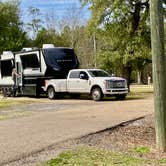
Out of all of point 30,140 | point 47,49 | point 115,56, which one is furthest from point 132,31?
point 30,140

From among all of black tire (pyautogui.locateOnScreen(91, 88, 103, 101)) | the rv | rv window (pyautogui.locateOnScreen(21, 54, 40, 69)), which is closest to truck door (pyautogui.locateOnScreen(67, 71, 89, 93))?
black tire (pyautogui.locateOnScreen(91, 88, 103, 101))

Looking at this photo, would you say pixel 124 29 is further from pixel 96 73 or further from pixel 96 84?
pixel 96 84

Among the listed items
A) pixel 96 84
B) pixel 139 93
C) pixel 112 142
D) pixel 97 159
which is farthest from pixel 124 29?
pixel 97 159

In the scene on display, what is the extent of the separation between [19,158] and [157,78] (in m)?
2.99

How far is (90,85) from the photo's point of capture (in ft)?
93.1

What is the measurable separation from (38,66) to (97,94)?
17.5 ft

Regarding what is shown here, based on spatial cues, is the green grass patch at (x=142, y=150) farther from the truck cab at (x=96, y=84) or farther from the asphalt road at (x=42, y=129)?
the truck cab at (x=96, y=84)

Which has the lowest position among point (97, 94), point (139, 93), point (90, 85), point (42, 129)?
point (42, 129)

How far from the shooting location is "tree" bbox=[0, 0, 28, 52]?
163 feet

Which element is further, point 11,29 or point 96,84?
point 11,29

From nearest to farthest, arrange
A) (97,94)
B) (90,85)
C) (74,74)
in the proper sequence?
(97,94) < (90,85) < (74,74)

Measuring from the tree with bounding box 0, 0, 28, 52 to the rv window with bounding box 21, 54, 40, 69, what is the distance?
15973 millimetres

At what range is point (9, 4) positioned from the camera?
5422 cm

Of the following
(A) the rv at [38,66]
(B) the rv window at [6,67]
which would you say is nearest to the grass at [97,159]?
(A) the rv at [38,66]
